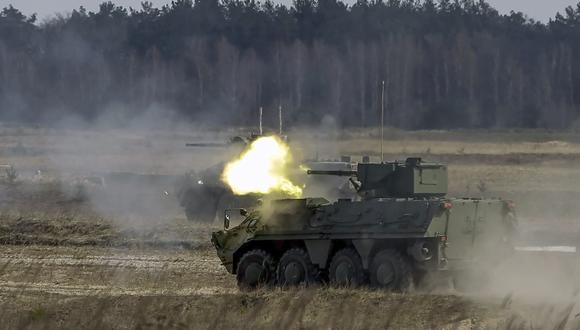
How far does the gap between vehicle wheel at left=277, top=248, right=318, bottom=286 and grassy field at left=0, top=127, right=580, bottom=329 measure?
3.07ft

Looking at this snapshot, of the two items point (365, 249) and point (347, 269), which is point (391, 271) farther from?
point (347, 269)

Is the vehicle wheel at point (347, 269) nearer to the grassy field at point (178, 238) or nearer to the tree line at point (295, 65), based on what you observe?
the grassy field at point (178, 238)

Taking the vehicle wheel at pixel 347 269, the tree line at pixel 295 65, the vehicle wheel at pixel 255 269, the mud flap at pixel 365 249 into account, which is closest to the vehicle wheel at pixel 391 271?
the mud flap at pixel 365 249

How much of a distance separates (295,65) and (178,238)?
91.9 ft

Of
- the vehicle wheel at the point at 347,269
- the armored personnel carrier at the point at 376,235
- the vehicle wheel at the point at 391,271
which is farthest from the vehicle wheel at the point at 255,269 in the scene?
the vehicle wheel at the point at 391,271

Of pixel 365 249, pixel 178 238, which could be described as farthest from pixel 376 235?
pixel 178 238

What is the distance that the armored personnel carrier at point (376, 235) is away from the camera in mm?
21469

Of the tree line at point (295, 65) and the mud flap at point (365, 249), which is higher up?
the tree line at point (295, 65)

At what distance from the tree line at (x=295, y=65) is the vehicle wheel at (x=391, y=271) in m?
24.5

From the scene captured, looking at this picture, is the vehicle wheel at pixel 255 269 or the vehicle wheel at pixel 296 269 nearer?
the vehicle wheel at pixel 296 269

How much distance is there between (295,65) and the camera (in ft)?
187

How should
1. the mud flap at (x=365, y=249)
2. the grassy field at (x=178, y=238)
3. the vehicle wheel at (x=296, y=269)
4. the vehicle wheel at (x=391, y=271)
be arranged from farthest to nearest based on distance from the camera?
the vehicle wheel at (x=296, y=269)
the mud flap at (x=365, y=249)
the vehicle wheel at (x=391, y=271)
the grassy field at (x=178, y=238)

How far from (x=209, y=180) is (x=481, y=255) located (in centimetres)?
1423

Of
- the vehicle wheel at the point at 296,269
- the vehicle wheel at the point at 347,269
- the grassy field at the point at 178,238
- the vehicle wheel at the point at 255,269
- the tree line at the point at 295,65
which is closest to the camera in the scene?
the grassy field at the point at 178,238
